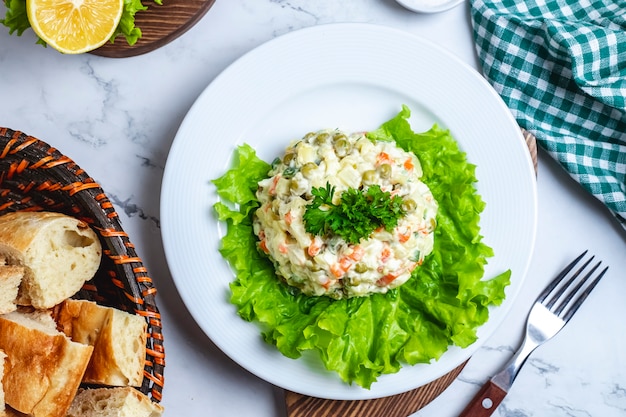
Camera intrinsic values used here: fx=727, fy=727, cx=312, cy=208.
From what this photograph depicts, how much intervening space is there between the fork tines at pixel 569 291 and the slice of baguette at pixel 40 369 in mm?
1974

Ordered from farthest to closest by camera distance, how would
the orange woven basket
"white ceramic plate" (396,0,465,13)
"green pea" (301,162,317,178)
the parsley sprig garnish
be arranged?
"white ceramic plate" (396,0,465,13) < "green pea" (301,162,317,178) < the parsley sprig garnish < the orange woven basket

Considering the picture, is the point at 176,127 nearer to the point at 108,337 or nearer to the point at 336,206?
the point at 336,206

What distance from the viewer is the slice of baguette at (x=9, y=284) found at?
231 centimetres

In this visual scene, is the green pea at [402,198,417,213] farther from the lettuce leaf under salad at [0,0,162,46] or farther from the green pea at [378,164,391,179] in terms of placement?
the lettuce leaf under salad at [0,0,162,46]

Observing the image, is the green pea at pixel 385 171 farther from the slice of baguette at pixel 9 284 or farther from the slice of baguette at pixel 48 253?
the slice of baguette at pixel 9 284

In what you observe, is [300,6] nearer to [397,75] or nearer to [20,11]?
[397,75]

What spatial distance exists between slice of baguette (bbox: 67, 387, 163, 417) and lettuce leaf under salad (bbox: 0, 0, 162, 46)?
130 cm

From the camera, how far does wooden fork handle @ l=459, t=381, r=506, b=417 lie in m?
3.18

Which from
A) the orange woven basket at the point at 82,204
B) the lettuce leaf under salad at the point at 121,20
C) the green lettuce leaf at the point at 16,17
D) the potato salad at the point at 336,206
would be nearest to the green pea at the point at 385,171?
the potato salad at the point at 336,206

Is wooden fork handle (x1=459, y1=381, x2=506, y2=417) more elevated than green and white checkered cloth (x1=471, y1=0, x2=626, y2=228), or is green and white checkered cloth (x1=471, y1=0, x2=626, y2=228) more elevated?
green and white checkered cloth (x1=471, y1=0, x2=626, y2=228)

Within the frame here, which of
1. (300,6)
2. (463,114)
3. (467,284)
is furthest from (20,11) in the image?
(467,284)

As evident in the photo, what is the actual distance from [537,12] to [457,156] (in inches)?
30.6

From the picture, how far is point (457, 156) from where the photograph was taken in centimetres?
296

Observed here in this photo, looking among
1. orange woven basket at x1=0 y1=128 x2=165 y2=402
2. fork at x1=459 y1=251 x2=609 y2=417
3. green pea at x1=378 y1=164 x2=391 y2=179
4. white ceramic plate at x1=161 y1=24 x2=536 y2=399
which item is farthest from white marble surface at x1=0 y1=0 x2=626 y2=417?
green pea at x1=378 y1=164 x2=391 y2=179
